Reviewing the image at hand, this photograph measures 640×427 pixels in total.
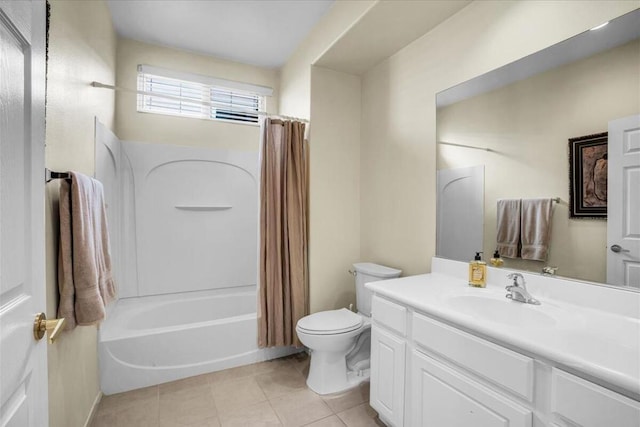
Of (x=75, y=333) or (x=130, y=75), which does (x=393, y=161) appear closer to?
(x=75, y=333)

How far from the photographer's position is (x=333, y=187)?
A: 275 cm

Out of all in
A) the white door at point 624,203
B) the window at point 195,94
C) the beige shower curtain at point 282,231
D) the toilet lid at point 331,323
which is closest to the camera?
the white door at point 624,203

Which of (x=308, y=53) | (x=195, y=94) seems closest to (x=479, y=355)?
(x=308, y=53)

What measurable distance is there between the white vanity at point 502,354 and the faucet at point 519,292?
0.04m

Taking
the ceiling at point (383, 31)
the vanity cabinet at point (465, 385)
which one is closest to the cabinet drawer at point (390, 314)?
the vanity cabinet at point (465, 385)

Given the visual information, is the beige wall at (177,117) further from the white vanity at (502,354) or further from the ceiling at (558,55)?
the white vanity at (502,354)

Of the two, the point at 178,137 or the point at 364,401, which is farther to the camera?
the point at 178,137

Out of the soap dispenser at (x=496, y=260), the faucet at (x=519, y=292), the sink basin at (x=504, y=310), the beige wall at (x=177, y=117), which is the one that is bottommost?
the sink basin at (x=504, y=310)

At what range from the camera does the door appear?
1836 millimetres

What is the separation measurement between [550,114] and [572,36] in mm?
339

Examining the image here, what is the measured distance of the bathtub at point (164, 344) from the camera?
217 cm

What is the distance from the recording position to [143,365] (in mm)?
2242

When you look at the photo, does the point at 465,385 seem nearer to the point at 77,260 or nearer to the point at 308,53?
the point at 77,260

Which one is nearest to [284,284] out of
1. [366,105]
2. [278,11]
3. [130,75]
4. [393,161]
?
[393,161]
